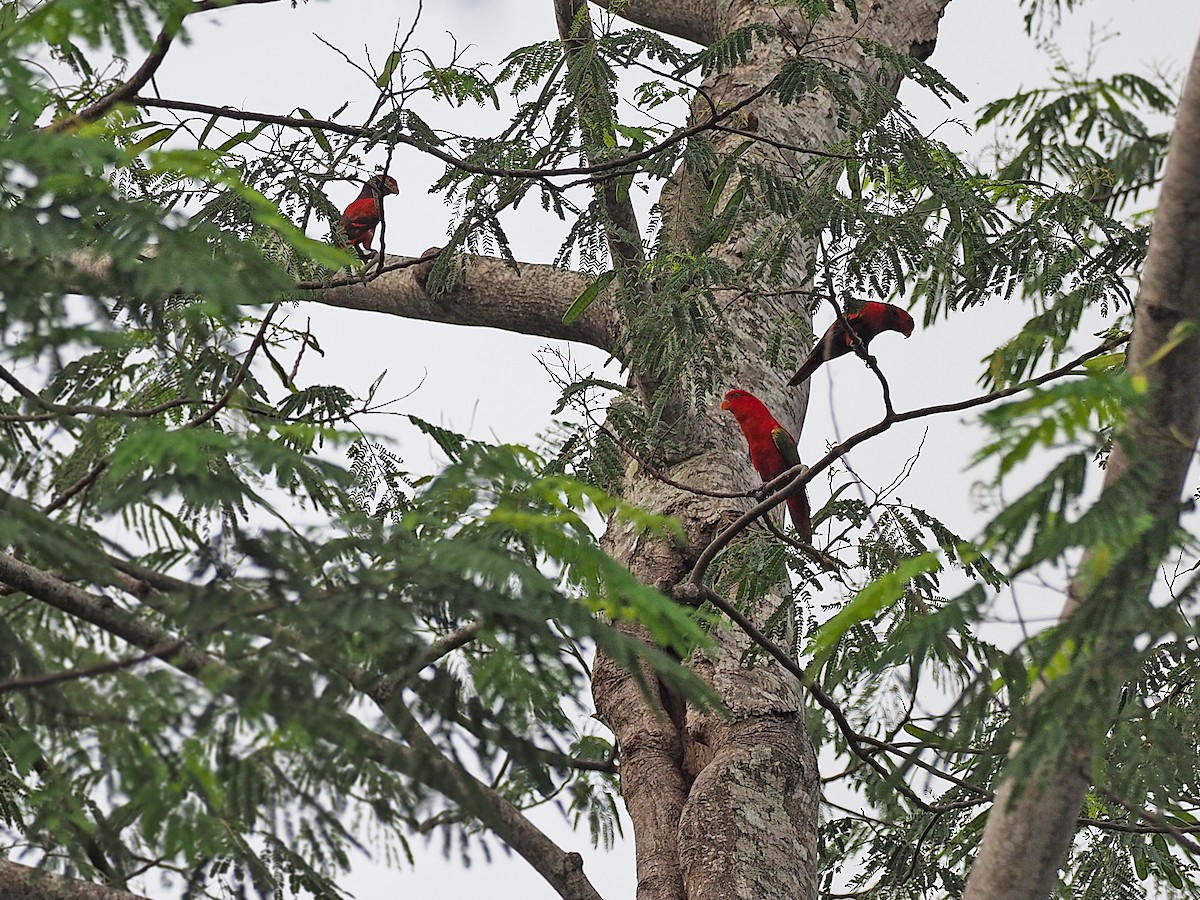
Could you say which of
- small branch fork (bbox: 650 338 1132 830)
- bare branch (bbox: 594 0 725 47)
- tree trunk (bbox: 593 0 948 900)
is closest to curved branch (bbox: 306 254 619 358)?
tree trunk (bbox: 593 0 948 900)

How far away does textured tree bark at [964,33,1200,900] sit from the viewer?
64.8 inches

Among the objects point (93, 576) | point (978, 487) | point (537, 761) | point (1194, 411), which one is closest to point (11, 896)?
point (93, 576)

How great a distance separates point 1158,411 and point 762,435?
2.41m

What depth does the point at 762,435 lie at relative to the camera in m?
4.07

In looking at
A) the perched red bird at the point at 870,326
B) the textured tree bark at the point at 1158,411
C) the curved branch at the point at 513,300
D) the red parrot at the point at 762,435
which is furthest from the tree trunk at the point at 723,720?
the textured tree bark at the point at 1158,411

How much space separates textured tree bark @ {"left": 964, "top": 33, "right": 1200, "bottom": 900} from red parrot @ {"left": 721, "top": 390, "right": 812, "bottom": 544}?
2.29 m

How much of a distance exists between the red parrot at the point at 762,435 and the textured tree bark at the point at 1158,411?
2.29 meters

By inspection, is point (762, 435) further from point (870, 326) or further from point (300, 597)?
point (300, 597)

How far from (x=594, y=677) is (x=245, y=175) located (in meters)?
1.74

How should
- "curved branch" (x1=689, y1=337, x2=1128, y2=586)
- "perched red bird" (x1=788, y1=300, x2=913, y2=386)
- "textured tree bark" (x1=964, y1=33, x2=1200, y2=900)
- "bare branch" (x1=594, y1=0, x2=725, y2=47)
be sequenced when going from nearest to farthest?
"textured tree bark" (x1=964, y1=33, x2=1200, y2=900)
"curved branch" (x1=689, y1=337, x2=1128, y2=586)
"perched red bird" (x1=788, y1=300, x2=913, y2=386)
"bare branch" (x1=594, y1=0, x2=725, y2=47)

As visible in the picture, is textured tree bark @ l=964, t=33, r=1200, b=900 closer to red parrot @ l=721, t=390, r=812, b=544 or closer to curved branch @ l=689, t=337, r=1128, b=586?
curved branch @ l=689, t=337, r=1128, b=586

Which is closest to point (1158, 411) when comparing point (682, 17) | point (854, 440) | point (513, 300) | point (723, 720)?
point (854, 440)

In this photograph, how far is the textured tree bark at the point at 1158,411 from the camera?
1646mm

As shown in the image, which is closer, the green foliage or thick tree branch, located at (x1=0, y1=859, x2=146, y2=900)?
the green foliage
